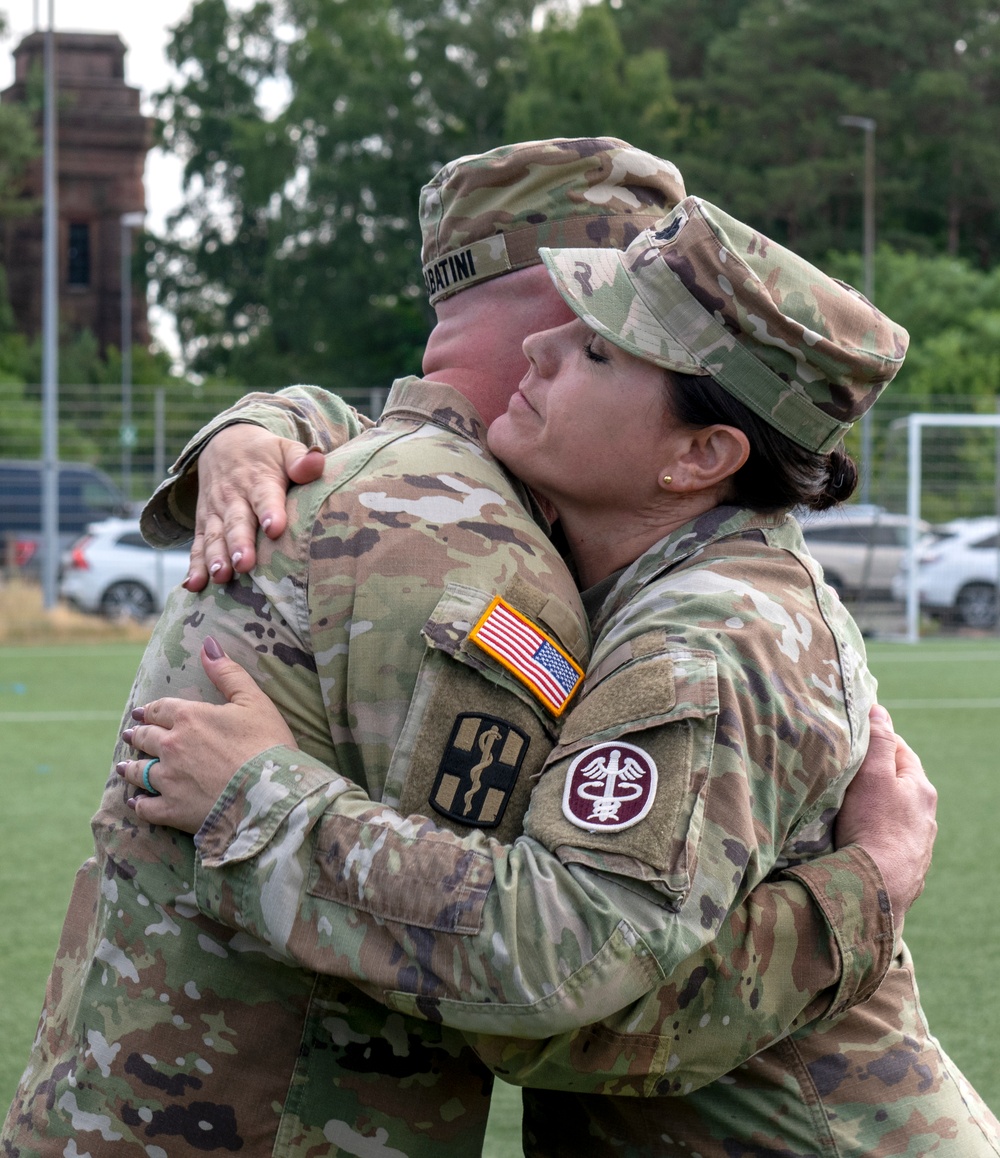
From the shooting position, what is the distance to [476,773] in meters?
1.57

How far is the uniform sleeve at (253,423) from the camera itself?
2.18m

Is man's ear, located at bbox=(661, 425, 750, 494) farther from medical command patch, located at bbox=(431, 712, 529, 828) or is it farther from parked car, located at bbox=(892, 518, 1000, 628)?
parked car, located at bbox=(892, 518, 1000, 628)

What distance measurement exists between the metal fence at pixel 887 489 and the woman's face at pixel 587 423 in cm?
1470

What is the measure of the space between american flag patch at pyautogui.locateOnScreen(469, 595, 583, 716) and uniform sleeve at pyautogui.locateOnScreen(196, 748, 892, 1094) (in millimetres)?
178

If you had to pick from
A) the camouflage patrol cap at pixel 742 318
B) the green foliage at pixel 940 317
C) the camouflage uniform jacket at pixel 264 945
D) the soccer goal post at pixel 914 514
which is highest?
the camouflage patrol cap at pixel 742 318

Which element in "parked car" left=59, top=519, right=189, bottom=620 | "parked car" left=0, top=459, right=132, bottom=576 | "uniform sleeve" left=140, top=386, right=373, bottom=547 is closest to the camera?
"uniform sleeve" left=140, top=386, right=373, bottom=547

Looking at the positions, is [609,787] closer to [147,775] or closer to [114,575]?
[147,775]

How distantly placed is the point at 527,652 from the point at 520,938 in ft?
1.01

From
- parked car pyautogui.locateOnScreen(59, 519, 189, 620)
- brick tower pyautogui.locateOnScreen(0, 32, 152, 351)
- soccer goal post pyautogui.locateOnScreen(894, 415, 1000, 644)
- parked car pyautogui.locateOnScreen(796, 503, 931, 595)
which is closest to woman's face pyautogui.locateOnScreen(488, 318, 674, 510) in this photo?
soccer goal post pyautogui.locateOnScreen(894, 415, 1000, 644)

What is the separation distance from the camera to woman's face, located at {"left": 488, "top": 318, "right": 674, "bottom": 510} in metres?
1.75

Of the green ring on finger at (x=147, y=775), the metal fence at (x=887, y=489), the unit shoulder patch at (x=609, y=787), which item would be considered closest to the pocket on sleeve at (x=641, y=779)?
the unit shoulder patch at (x=609, y=787)

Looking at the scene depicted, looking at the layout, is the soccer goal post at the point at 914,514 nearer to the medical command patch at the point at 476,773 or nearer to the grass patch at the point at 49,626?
the grass patch at the point at 49,626

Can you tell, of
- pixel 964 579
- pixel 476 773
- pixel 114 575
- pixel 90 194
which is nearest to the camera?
pixel 476 773

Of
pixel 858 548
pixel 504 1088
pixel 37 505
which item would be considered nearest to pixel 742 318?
pixel 504 1088
